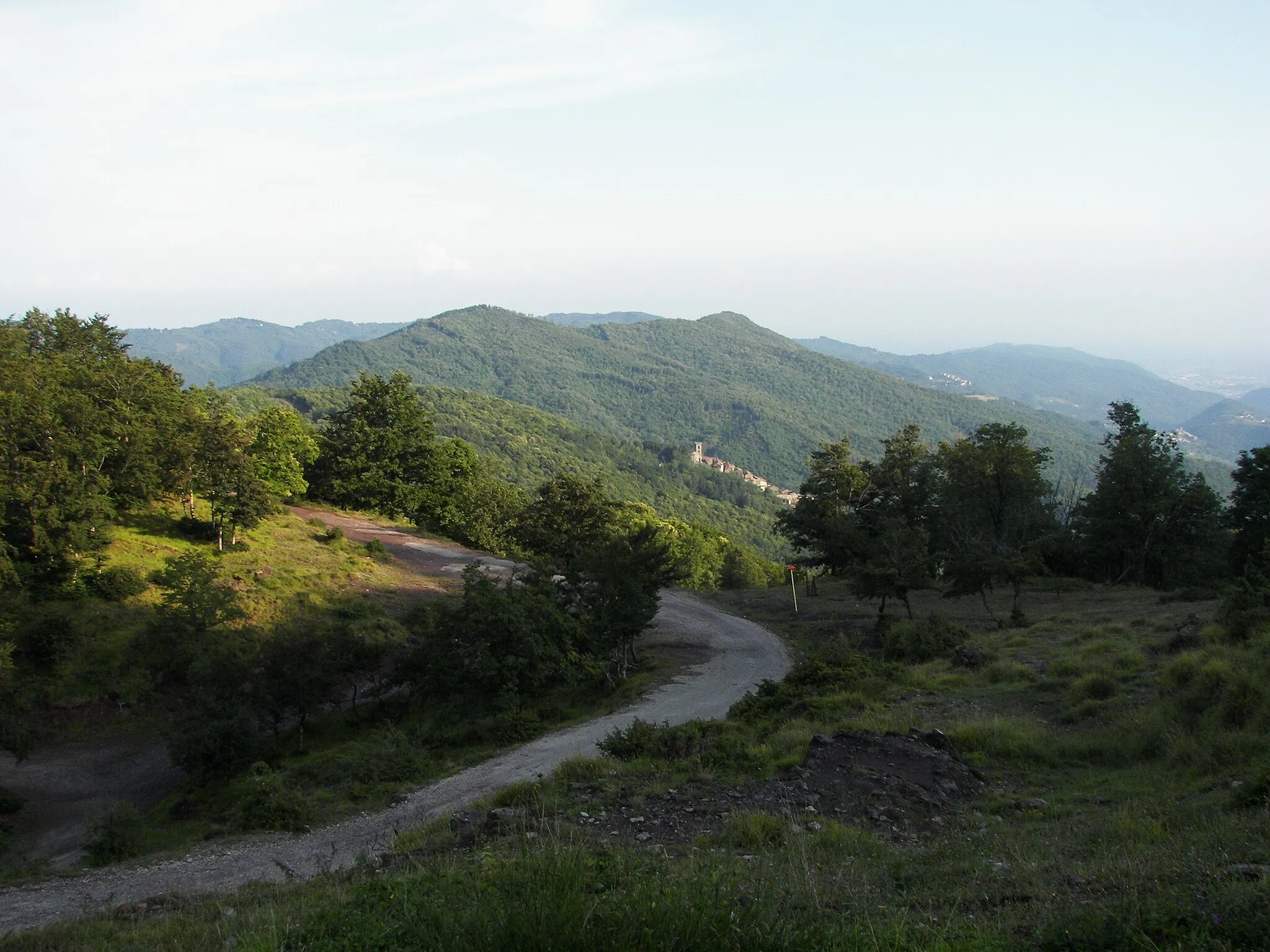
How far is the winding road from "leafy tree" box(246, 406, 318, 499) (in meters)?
21.1

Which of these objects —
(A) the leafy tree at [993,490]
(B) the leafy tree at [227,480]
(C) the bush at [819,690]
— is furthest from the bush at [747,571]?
(C) the bush at [819,690]

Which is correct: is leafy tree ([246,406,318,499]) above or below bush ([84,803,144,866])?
above

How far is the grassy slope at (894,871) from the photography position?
385cm

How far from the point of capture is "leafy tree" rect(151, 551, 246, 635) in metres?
21.0

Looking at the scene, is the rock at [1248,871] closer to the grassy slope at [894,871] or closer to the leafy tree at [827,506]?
the grassy slope at [894,871]

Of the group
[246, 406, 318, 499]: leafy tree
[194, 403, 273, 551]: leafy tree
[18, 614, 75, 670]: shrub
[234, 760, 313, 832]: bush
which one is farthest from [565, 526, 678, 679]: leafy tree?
[246, 406, 318, 499]: leafy tree

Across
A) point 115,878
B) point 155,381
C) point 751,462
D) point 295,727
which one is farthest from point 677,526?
point 751,462

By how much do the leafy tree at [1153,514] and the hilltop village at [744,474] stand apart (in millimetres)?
111729

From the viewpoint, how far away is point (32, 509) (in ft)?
74.2

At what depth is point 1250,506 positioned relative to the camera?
30.6 m

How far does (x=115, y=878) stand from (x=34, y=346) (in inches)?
1318

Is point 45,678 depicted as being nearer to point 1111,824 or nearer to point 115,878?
point 115,878

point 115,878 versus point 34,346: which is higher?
point 34,346

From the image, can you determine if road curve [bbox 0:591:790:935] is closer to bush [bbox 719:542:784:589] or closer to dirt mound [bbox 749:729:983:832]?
dirt mound [bbox 749:729:983:832]
